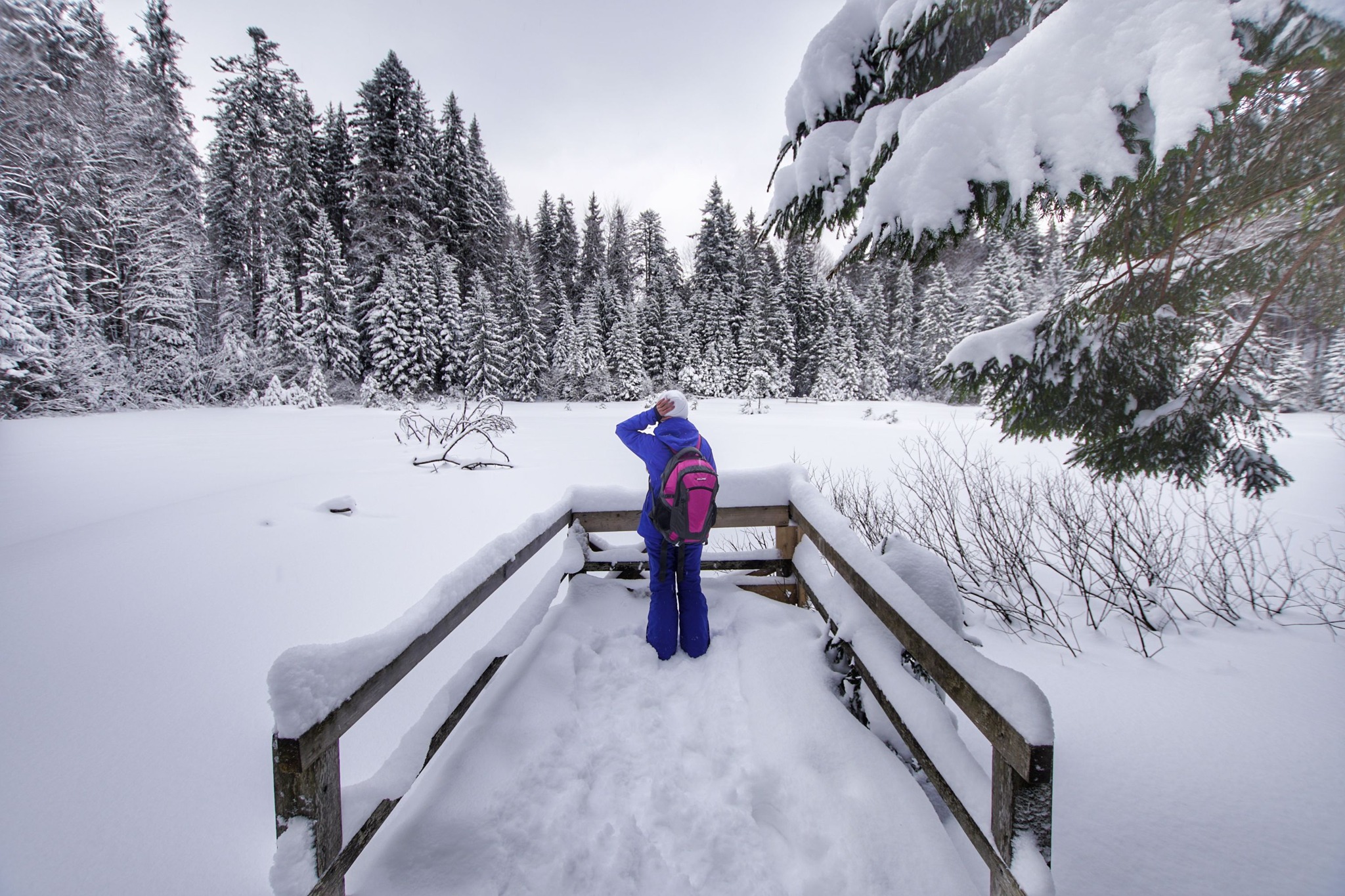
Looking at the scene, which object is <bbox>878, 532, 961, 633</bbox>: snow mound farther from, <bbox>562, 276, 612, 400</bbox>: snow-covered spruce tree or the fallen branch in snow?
<bbox>562, 276, 612, 400</bbox>: snow-covered spruce tree

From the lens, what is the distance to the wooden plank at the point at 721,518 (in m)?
3.70

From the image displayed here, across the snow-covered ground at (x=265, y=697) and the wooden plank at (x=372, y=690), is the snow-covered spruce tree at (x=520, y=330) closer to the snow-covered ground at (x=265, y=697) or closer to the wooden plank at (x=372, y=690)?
the snow-covered ground at (x=265, y=697)

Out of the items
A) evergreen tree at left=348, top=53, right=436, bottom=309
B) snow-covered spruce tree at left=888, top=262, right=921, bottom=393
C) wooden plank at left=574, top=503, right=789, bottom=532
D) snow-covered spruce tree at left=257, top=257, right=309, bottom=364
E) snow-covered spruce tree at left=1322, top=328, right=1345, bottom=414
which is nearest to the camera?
wooden plank at left=574, top=503, right=789, bottom=532

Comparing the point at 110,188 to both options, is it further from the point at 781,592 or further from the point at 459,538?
the point at 781,592

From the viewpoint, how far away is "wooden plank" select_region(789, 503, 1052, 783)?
46.3 inches

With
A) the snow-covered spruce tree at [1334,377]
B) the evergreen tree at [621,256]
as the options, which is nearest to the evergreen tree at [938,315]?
the snow-covered spruce tree at [1334,377]

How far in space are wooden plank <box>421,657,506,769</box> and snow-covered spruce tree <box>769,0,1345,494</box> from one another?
264 centimetres

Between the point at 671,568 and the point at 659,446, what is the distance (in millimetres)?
790

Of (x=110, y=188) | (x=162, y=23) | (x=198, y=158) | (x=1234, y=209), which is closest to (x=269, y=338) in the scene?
(x=198, y=158)

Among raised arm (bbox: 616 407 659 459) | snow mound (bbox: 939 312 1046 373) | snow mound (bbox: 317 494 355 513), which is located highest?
snow mound (bbox: 939 312 1046 373)

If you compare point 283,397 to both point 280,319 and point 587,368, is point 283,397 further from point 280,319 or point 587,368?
point 587,368

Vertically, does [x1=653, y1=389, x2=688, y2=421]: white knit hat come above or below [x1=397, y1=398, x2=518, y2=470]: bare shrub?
above

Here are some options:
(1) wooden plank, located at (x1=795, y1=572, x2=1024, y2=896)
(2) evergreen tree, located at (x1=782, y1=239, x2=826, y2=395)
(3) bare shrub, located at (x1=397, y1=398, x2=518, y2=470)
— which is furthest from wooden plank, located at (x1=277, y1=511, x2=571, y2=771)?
(2) evergreen tree, located at (x1=782, y1=239, x2=826, y2=395)

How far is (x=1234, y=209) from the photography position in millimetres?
2020
